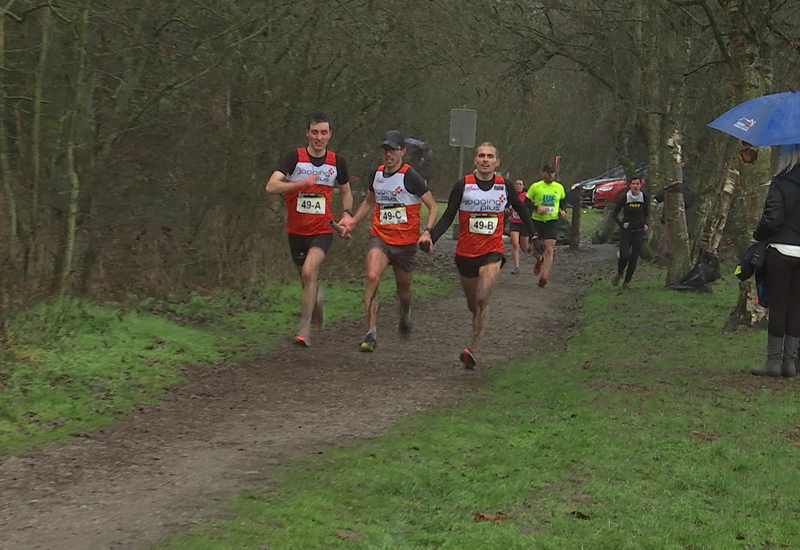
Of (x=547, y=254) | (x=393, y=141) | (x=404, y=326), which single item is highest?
(x=393, y=141)

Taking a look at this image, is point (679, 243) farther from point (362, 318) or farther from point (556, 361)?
point (556, 361)

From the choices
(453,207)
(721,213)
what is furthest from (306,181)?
(721,213)

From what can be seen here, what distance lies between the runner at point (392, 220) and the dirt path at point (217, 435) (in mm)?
776

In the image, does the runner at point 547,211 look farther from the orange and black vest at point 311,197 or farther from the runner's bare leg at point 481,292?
the orange and black vest at point 311,197

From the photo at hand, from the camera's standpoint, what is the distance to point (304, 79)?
17.2m

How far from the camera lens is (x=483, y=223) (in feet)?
36.8

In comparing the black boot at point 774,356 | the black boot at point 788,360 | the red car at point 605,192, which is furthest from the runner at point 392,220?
the red car at point 605,192

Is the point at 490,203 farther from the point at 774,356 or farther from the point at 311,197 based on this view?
the point at 774,356

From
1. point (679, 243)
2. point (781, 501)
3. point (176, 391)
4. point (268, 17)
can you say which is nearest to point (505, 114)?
point (679, 243)

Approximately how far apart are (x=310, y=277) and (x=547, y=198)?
32.8 feet

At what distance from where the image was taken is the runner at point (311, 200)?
11.5 meters

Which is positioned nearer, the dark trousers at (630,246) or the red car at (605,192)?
the dark trousers at (630,246)

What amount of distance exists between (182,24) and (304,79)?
13.5 feet

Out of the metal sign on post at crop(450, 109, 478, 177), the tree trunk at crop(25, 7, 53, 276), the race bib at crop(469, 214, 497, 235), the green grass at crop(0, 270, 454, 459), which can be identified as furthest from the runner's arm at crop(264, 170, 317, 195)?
the metal sign on post at crop(450, 109, 478, 177)
